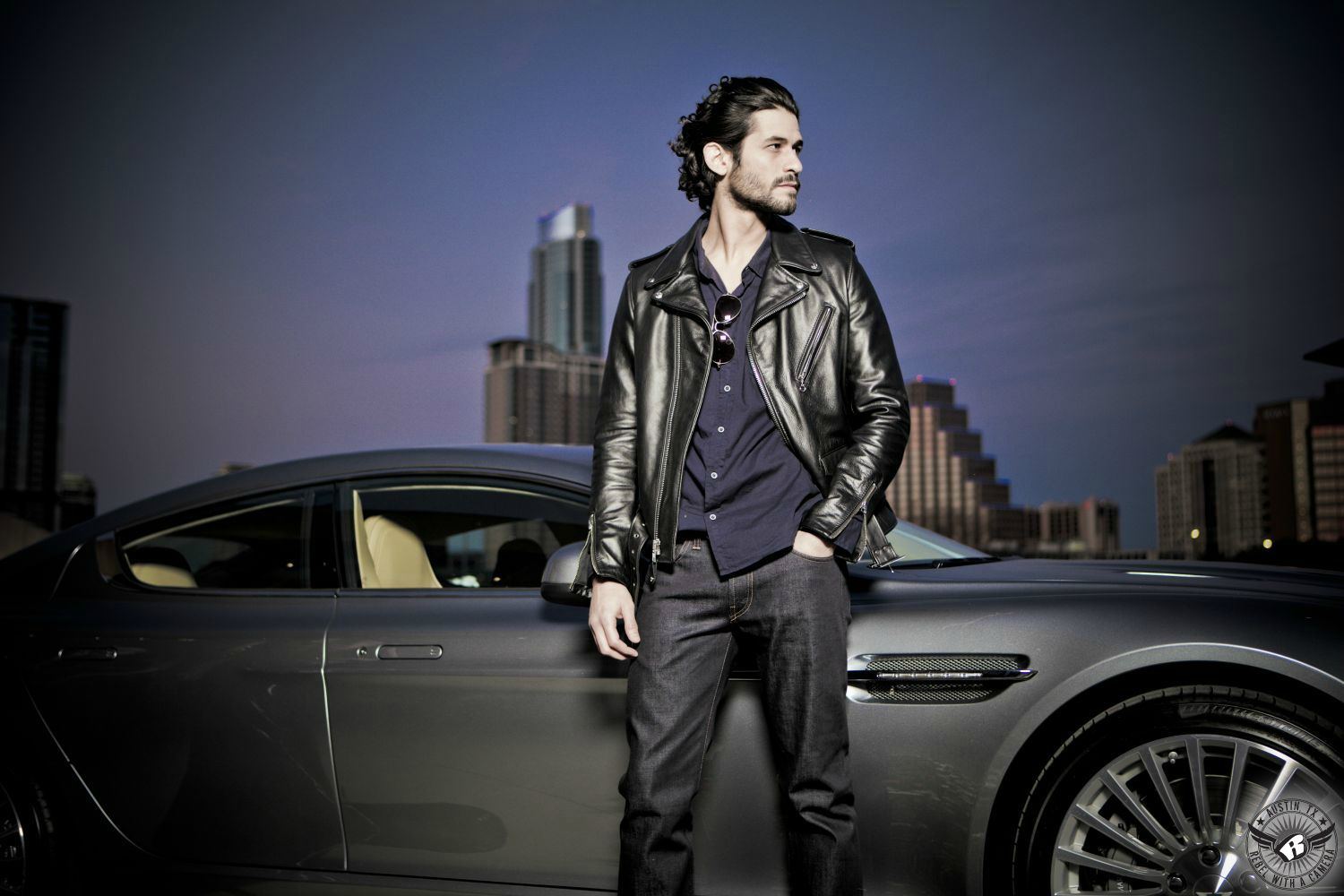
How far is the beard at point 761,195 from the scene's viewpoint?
1.98 metres

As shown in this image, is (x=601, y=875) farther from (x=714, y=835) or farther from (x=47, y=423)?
(x=47, y=423)

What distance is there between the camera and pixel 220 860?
244cm

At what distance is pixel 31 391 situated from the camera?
541ft

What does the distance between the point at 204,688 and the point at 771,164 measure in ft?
5.81

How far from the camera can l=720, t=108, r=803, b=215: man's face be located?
1986 millimetres

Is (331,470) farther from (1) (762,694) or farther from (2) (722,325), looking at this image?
(1) (762,694)

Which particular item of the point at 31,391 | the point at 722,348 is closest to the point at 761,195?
the point at 722,348

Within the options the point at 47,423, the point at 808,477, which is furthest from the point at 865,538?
the point at 47,423

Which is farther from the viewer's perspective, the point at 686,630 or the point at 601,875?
the point at 601,875

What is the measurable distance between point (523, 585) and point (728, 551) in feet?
2.86

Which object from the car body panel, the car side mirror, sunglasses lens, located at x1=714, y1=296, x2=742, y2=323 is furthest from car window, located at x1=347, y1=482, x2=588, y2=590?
sunglasses lens, located at x1=714, y1=296, x2=742, y2=323

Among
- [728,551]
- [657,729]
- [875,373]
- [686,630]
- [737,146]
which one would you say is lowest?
[657,729]

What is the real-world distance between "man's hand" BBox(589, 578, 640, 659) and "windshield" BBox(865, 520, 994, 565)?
2.73 feet

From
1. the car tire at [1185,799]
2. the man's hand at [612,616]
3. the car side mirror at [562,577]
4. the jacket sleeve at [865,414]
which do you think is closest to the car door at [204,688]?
the car side mirror at [562,577]
